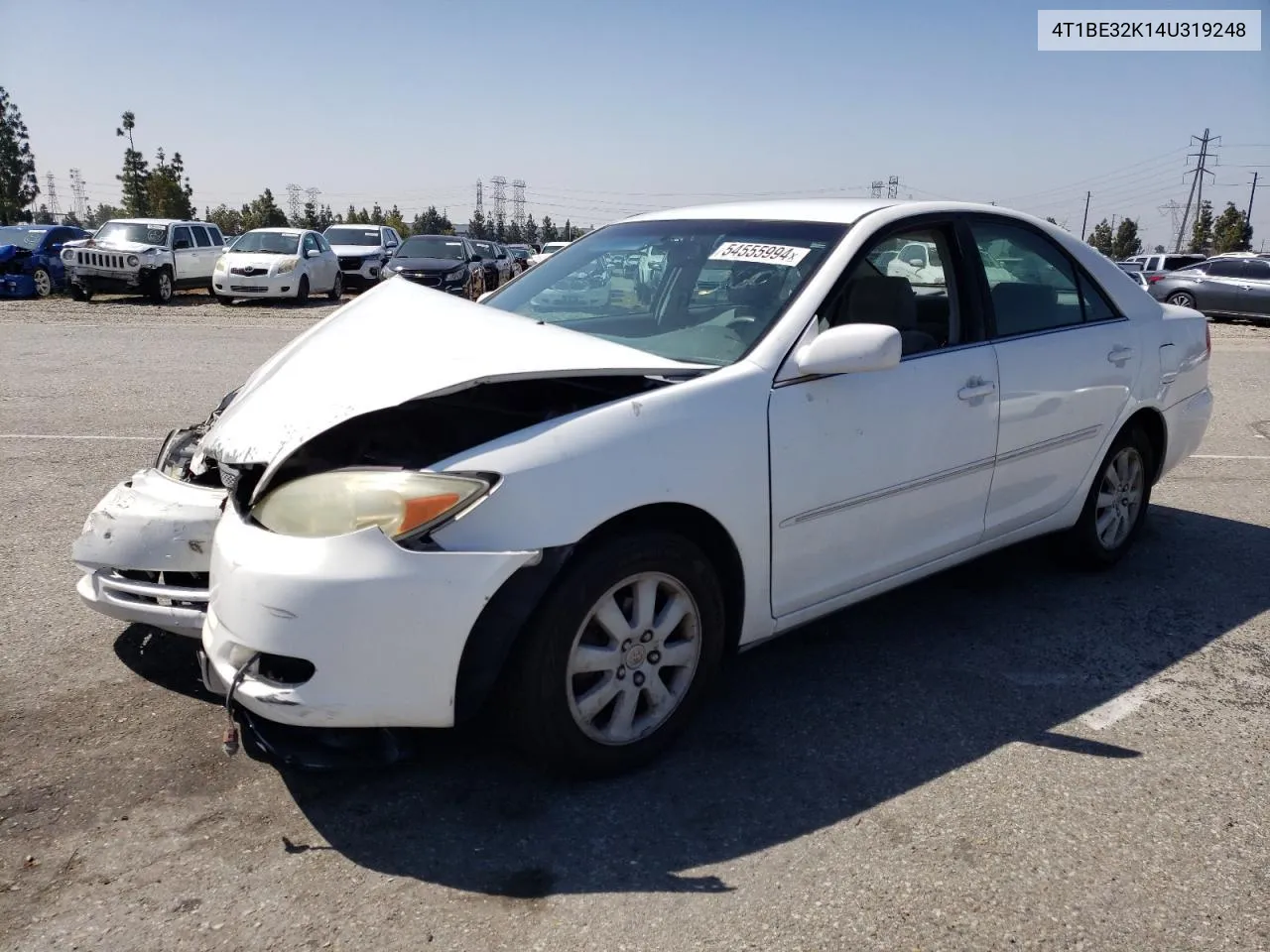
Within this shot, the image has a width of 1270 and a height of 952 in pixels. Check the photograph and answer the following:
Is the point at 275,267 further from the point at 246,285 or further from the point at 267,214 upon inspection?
the point at 267,214

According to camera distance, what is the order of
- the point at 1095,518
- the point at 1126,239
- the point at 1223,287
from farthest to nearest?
the point at 1126,239
the point at 1223,287
the point at 1095,518

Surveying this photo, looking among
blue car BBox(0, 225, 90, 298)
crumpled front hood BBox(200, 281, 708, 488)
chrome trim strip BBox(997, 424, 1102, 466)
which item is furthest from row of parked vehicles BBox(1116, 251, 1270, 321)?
blue car BBox(0, 225, 90, 298)

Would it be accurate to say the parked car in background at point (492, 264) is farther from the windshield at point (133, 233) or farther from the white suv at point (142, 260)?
the windshield at point (133, 233)

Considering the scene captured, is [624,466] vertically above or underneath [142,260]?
underneath

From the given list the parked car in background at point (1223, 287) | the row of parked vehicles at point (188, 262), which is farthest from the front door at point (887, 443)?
the parked car in background at point (1223, 287)

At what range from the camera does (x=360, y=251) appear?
87.5 feet

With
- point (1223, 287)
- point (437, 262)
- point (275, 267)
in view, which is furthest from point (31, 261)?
point (1223, 287)

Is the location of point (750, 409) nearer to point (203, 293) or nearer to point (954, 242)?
point (954, 242)

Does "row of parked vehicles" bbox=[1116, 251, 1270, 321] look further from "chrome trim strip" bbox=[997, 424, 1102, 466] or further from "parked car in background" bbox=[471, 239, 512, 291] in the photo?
"chrome trim strip" bbox=[997, 424, 1102, 466]

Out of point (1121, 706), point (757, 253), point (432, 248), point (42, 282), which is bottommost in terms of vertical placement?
point (1121, 706)

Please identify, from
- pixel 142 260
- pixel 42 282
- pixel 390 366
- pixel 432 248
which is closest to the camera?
pixel 390 366

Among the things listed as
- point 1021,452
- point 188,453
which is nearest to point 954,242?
point 1021,452

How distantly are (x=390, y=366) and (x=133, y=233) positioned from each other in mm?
21402

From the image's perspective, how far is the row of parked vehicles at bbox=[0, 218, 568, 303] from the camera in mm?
20609
